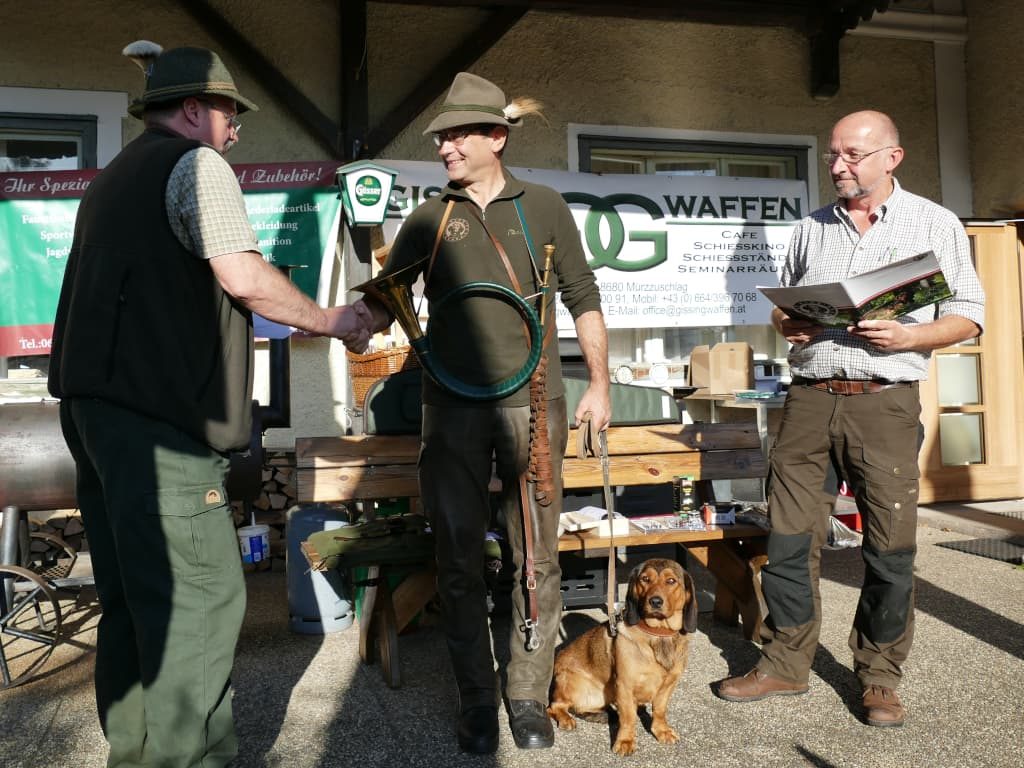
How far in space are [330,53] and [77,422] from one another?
5.05m

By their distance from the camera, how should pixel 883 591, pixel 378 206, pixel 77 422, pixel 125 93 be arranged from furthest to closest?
pixel 125 93 < pixel 378 206 < pixel 883 591 < pixel 77 422

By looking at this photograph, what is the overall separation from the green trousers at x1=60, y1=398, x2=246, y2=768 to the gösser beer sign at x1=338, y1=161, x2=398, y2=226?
370cm

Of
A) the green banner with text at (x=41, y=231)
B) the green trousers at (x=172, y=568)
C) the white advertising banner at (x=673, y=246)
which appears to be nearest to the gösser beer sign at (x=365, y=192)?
the green banner with text at (x=41, y=231)

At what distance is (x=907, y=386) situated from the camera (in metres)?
3.32

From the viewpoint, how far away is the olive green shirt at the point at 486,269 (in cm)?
305

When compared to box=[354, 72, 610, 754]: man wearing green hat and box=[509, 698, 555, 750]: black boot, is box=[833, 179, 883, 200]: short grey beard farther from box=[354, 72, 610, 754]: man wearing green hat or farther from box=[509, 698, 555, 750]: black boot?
box=[509, 698, 555, 750]: black boot

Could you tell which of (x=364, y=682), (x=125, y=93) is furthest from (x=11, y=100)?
(x=364, y=682)

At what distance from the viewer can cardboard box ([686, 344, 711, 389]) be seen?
7.01m

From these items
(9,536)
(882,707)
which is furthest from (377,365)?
(882,707)

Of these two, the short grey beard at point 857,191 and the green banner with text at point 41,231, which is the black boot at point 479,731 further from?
the green banner with text at point 41,231

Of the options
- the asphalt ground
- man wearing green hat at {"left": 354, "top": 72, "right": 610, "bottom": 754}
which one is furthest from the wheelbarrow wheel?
man wearing green hat at {"left": 354, "top": 72, "right": 610, "bottom": 754}

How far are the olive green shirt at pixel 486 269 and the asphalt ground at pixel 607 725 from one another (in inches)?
48.1

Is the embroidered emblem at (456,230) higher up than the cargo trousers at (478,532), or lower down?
higher up

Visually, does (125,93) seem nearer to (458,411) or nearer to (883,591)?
(458,411)
